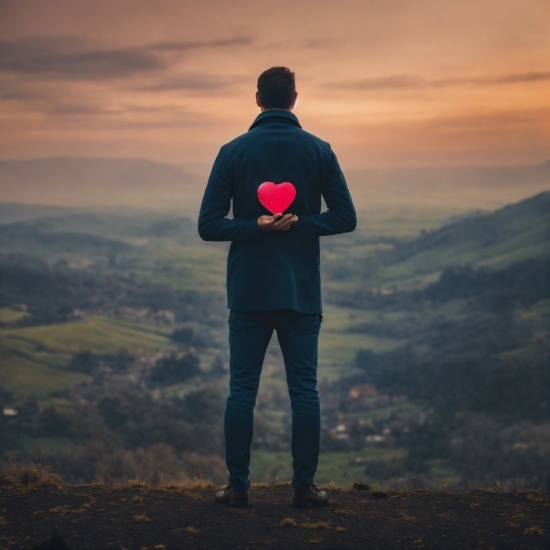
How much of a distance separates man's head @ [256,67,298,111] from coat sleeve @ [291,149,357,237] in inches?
18.1

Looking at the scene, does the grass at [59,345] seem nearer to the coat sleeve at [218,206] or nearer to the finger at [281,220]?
the coat sleeve at [218,206]

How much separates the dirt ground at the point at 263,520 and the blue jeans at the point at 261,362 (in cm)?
51

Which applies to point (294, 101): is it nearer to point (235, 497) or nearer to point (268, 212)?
point (268, 212)

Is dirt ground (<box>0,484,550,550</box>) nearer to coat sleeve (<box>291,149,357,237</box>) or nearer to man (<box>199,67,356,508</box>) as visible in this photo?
man (<box>199,67,356,508</box>)

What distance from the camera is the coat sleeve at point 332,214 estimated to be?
216 inches

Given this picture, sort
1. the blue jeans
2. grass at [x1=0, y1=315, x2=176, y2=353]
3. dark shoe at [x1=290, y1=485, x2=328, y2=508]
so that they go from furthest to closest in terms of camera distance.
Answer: grass at [x1=0, y1=315, x2=176, y2=353], dark shoe at [x1=290, y1=485, x2=328, y2=508], the blue jeans

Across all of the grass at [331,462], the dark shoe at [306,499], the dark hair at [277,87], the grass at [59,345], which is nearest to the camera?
the dark hair at [277,87]

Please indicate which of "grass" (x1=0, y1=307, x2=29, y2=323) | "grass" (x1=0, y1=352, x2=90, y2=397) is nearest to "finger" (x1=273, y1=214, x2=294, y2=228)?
"grass" (x1=0, y1=352, x2=90, y2=397)

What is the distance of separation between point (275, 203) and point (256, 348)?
0.97 m

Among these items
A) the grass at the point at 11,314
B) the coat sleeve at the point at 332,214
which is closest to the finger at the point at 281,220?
the coat sleeve at the point at 332,214

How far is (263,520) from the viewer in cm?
550

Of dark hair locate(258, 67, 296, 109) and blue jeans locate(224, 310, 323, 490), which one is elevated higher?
dark hair locate(258, 67, 296, 109)

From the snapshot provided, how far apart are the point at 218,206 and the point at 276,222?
1.50ft

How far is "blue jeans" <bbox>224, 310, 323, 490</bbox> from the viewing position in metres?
5.57
